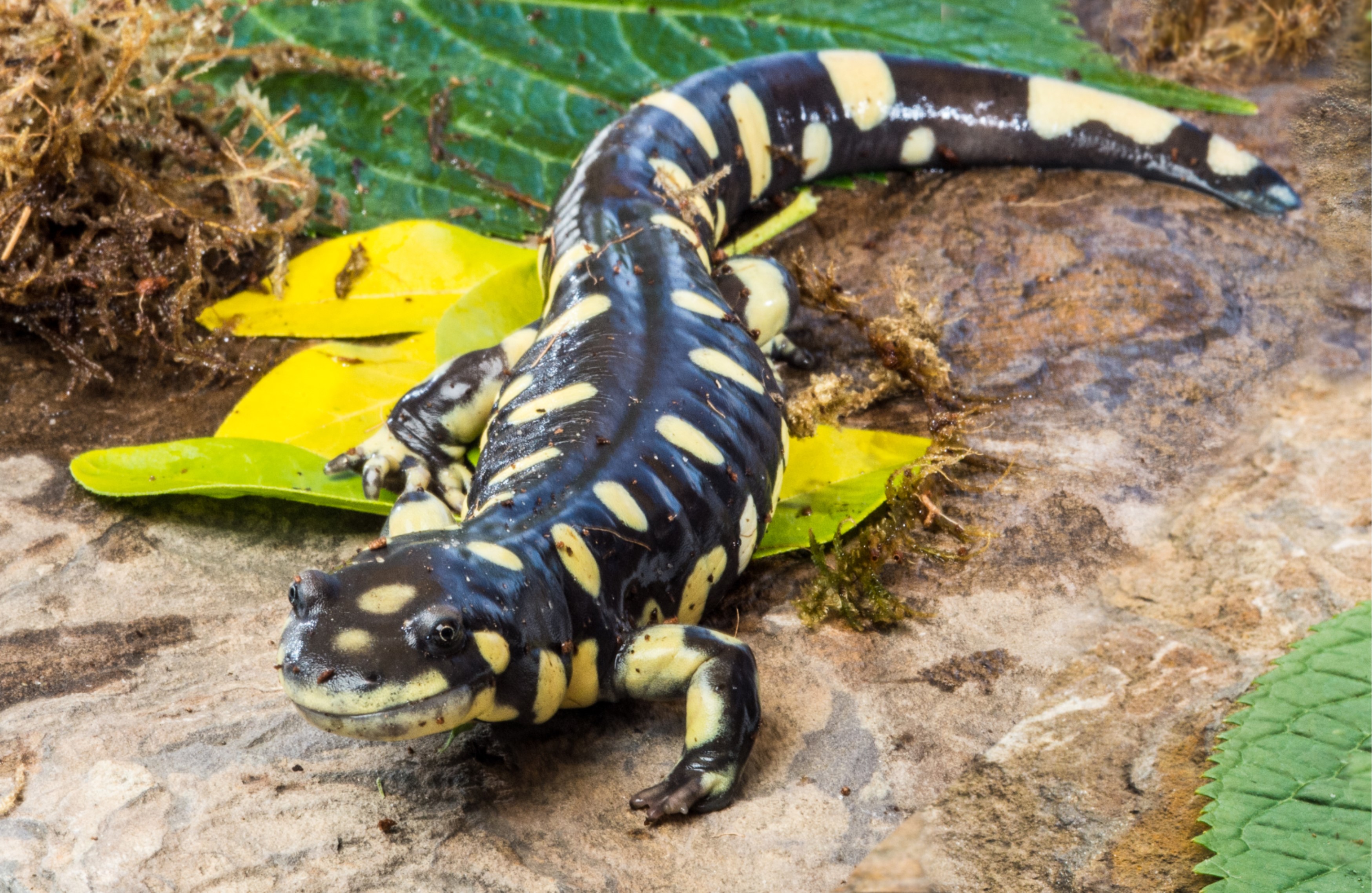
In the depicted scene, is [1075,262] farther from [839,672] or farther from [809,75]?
[839,672]

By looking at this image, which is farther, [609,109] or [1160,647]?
[609,109]

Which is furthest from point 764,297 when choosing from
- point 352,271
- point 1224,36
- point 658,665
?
point 1224,36

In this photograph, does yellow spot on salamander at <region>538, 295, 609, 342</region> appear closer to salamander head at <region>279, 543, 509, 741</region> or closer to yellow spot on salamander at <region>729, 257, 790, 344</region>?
yellow spot on salamander at <region>729, 257, 790, 344</region>

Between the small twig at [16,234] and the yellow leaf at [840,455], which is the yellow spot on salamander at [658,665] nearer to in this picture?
the yellow leaf at [840,455]

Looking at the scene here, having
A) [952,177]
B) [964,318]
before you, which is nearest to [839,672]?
[964,318]

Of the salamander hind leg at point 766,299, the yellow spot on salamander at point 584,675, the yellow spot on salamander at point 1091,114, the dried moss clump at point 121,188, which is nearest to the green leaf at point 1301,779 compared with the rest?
the yellow spot on salamander at point 584,675

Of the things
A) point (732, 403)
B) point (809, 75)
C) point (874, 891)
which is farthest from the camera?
point (809, 75)

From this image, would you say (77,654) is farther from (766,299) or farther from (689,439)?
(766,299)
